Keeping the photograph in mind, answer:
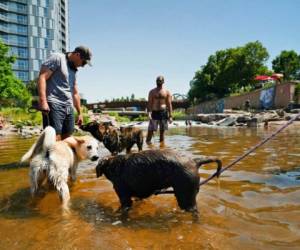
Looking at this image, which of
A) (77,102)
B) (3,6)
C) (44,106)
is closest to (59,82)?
(44,106)

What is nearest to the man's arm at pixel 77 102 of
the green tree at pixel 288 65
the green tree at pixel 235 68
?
the green tree at pixel 235 68

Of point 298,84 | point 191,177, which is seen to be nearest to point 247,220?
point 191,177

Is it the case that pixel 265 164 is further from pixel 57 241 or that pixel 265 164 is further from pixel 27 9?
pixel 27 9

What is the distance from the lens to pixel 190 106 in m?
90.1

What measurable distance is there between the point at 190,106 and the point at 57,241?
3458 inches

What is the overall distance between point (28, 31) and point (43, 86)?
101 metres

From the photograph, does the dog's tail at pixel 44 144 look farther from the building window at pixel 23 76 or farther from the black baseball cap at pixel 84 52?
the building window at pixel 23 76

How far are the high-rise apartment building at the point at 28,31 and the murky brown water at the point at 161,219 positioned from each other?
9666 cm

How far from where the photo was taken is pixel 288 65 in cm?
7612

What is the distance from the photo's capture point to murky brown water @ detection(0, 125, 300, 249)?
3.18 meters

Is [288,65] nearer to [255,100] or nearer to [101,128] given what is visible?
[255,100]

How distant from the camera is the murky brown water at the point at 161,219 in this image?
10.4 ft

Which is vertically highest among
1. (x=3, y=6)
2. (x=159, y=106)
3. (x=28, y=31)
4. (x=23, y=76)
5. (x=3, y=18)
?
(x=3, y=6)

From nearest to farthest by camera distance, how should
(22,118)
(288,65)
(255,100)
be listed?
1. (22,118)
2. (255,100)
3. (288,65)
